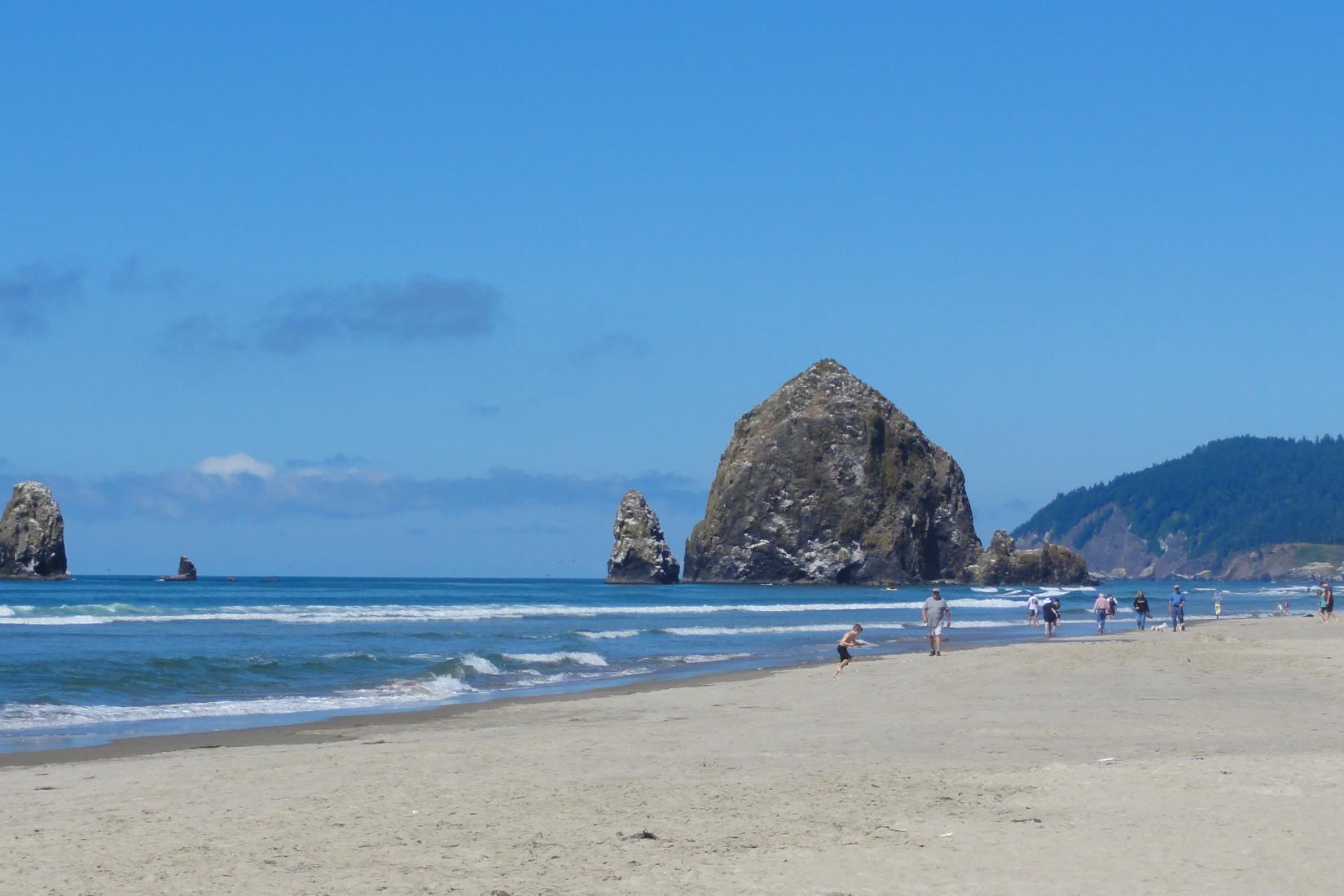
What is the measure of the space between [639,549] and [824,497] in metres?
19.1

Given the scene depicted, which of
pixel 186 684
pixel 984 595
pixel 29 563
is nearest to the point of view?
pixel 186 684

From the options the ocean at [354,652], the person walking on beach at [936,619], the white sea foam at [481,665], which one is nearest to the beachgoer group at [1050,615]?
the person walking on beach at [936,619]

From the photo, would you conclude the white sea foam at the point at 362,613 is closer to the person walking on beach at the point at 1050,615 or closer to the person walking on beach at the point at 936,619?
the person walking on beach at the point at 1050,615

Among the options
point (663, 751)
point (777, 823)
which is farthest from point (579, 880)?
point (663, 751)

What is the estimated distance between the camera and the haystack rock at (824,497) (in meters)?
129

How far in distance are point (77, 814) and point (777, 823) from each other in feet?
17.3

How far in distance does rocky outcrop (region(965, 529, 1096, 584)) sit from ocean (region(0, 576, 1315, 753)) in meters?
63.2

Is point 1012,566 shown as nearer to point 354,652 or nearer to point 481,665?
point 354,652

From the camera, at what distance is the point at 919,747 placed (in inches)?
530

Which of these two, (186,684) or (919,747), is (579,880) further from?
(186,684)

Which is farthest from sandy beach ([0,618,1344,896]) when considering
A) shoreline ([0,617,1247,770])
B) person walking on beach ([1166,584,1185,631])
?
person walking on beach ([1166,584,1185,631])

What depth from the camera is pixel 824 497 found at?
13012cm

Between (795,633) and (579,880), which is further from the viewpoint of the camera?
(795,633)

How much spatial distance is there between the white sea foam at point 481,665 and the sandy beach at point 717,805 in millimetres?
8869
